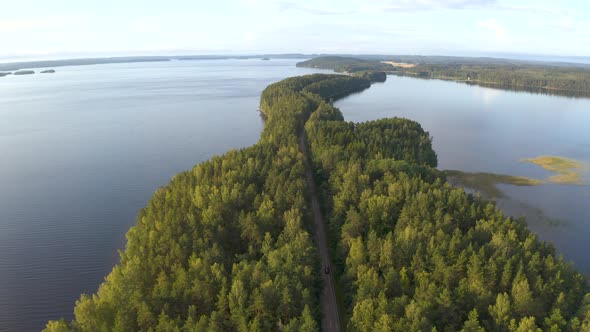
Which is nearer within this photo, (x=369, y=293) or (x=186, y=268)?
(x=369, y=293)

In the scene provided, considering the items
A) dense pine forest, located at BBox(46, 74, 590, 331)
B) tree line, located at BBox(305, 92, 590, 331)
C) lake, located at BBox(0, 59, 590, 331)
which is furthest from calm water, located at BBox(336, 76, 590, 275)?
dense pine forest, located at BBox(46, 74, 590, 331)

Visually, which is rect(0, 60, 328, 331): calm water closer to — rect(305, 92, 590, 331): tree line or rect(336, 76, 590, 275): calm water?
rect(305, 92, 590, 331): tree line

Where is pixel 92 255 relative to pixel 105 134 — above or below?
below

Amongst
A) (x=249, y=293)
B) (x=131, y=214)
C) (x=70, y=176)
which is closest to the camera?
(x=249, y=293)

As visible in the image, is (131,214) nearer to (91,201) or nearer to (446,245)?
(91,201)

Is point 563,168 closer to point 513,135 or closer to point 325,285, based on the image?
point 513,135

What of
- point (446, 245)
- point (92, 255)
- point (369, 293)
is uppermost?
point (446, 245)

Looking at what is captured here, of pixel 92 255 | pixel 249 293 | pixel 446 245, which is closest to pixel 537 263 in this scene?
pixel 446 245
